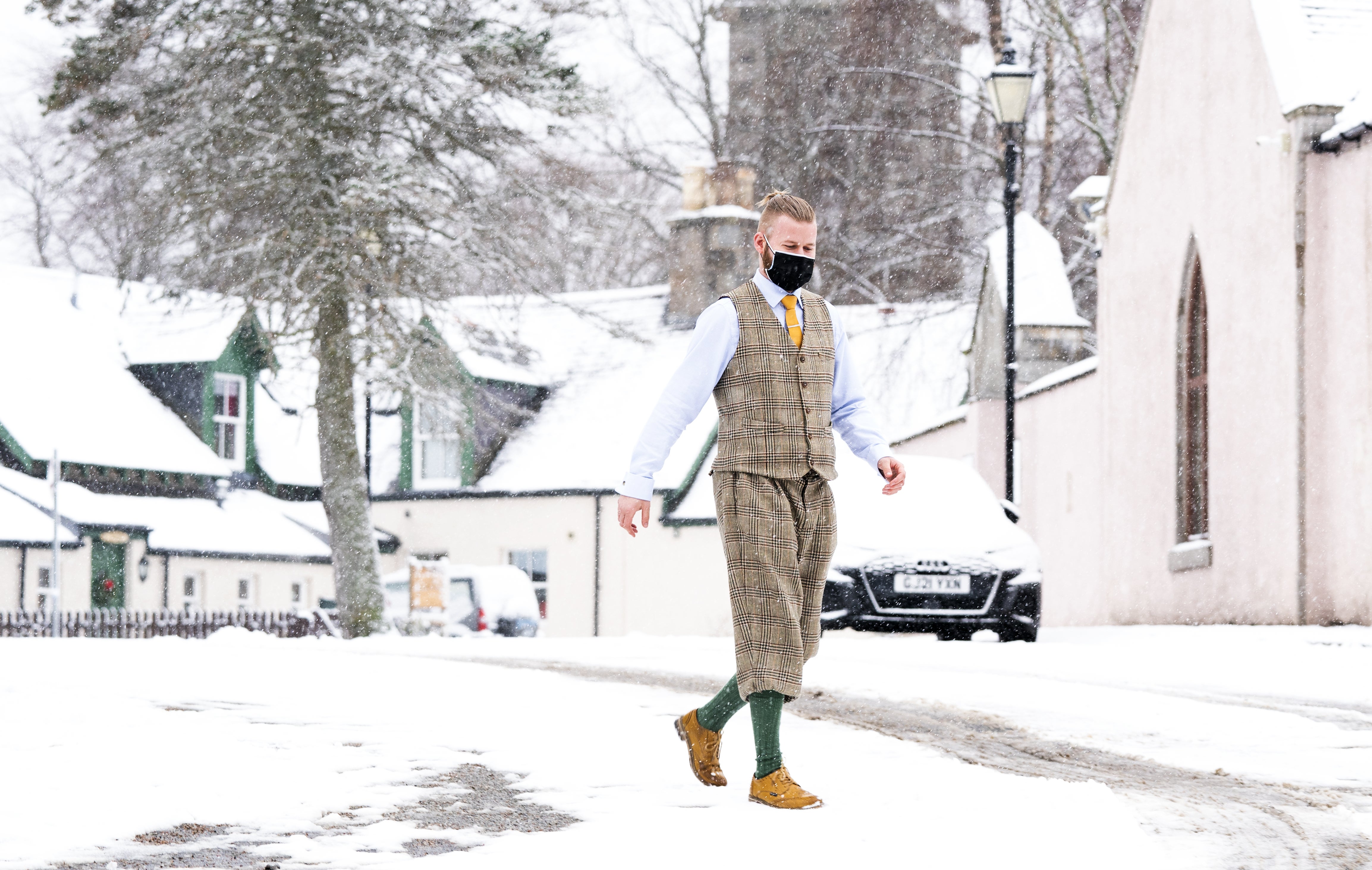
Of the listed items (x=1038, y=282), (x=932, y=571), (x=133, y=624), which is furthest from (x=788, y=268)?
(x=133, y=624)

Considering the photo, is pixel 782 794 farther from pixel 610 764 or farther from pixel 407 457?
pixel 407 457

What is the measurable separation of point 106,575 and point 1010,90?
62.5 ft

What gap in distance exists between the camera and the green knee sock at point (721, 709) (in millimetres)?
5578

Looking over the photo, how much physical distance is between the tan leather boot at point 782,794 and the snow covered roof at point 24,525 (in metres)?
26.8

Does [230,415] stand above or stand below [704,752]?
above

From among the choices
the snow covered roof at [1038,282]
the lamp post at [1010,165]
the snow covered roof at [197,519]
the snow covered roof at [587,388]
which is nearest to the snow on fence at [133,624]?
the snow covered roof at [197,519]

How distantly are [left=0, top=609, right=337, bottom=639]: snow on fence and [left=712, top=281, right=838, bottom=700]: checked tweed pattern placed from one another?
21.6 meters

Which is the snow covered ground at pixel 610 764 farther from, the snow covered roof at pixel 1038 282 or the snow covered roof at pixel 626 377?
the snow covered roof at pixel 626 377

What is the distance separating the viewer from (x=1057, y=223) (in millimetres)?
36062

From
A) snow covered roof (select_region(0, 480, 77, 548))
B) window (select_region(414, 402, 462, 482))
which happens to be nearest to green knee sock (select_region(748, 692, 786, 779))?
snow covered roof (select_region(0, 480, 77, 548))

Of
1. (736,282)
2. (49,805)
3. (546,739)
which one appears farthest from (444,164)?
(49,805)

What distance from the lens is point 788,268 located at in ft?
18.3

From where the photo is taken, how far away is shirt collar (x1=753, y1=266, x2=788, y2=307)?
5594mm

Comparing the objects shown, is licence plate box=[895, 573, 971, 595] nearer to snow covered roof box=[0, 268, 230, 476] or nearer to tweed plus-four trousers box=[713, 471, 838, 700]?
tweed plus-four trousers box=[713, 471, 838, 700]
